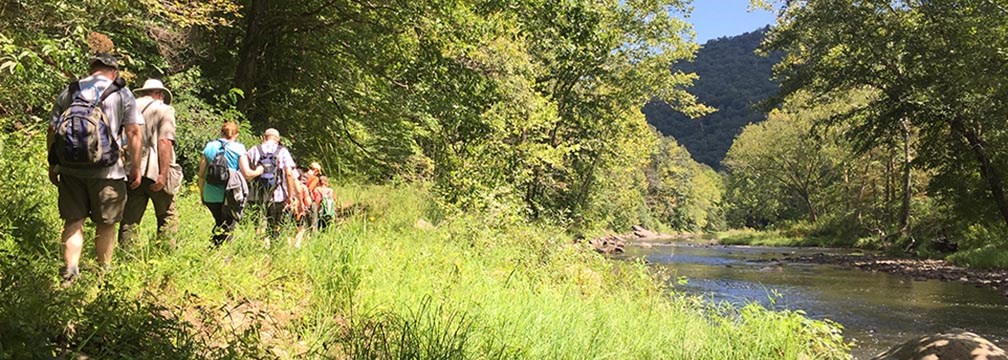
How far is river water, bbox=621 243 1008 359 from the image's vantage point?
Result: 33.0ft

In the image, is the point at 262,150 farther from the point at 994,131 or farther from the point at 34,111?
the point at 994,131

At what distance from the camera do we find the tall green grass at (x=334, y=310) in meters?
3.16

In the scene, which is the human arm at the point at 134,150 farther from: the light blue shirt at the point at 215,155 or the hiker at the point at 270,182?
the hiker at the point at 270,182

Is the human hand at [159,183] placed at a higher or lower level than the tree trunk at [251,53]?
lower

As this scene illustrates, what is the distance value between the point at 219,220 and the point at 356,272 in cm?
166

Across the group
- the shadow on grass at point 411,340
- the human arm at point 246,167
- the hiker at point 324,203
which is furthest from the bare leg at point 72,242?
the hiker at point 324,203

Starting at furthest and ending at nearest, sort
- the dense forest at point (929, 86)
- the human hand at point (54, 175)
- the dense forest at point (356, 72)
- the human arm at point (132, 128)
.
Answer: the dense forest at point (929, 86)
the dense forest at point (356, 72)
the human arm at point (132, 128)
the human hand at point (54, 175)

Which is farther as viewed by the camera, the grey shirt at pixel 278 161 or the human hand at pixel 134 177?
the grey shirt at pixel 278 161

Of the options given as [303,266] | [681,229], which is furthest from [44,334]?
[681,229]

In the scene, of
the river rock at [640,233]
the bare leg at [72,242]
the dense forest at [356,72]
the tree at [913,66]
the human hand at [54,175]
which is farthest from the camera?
the river rock at [640,233]

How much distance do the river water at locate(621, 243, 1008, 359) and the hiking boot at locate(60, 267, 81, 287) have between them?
551 cm

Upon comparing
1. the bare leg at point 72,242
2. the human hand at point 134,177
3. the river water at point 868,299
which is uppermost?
the human hand at point 134,177

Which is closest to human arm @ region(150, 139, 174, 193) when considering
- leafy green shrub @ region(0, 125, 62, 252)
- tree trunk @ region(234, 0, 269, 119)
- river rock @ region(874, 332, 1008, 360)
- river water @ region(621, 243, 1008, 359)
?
leafy green shrub @ region(0, 125, 62, 252)

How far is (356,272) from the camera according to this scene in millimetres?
4895
